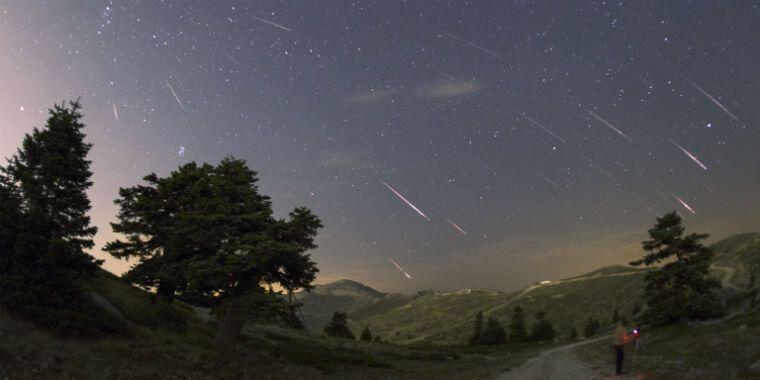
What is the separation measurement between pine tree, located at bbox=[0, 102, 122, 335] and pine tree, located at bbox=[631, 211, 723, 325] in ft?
141

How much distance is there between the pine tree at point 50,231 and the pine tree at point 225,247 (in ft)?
14.6

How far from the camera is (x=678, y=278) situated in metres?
39.0

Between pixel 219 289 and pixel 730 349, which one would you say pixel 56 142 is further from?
pixel 730 349

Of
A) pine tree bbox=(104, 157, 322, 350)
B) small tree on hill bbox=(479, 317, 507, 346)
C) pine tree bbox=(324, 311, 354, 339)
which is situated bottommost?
small tree on hill bbox=(479, 317, 507, 346)

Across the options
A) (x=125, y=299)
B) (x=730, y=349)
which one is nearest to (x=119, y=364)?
(x=125, y=299)

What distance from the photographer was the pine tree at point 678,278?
122 ft

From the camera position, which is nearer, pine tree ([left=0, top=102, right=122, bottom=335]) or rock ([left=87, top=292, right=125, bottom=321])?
pine tree ([left=0, top=102, right=122, bottom=335])

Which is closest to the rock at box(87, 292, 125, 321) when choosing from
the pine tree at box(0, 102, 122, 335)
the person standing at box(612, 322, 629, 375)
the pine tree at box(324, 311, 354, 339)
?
the pine tree at box(0, 102, 122, 335)

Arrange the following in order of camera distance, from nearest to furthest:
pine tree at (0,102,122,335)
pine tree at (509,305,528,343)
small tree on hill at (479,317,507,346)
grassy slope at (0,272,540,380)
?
grassy slope at (0,272,540,380)
pine tree at (0,102,122,335)
small tree on hill at (479,317,507,346)
pine tree at (509,305,528,343)

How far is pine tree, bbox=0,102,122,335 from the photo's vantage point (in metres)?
17.1

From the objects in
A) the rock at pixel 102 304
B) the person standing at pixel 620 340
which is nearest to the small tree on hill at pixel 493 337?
the person standing at pixel 620 340

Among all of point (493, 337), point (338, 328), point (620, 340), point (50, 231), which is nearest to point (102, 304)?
point (50, 231)

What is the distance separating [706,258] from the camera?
3816 centimetres

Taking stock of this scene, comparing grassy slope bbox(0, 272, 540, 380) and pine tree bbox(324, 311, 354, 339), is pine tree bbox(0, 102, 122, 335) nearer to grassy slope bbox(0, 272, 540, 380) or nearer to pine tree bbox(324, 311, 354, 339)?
grassy slope bbox(0, 272, 540, 380)
